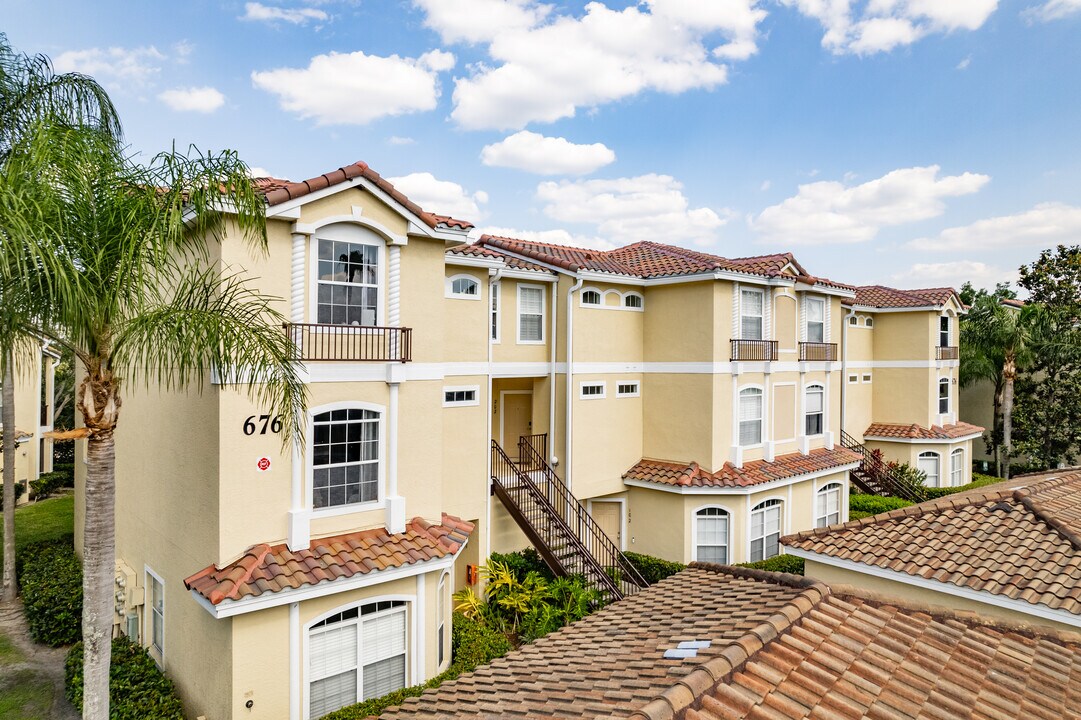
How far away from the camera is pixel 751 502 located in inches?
725

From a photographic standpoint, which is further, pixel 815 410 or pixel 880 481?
pixel 880 481

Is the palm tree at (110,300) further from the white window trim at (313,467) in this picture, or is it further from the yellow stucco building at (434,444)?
the white window trim at (313,467)

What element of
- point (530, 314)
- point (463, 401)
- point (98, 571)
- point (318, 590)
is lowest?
point (318, 590)

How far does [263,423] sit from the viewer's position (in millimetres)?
10000

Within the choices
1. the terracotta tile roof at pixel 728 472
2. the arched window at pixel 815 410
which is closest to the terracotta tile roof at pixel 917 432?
the arched window at pixel 815 410

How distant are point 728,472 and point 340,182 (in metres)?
14.0

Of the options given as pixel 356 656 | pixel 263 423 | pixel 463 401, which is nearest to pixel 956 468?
pixel 463 401

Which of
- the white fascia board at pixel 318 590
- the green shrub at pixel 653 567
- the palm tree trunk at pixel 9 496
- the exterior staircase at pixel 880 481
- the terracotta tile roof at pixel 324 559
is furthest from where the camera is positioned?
the exterior staircase at pixel 880 481

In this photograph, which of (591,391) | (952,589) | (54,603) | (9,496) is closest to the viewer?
(952,589)

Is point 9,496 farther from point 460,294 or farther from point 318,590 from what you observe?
point 460,294

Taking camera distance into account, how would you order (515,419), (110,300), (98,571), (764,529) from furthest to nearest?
(515,419) → (764,529) → (98,571) → (110,300)

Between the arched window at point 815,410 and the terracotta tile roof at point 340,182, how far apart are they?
15.3 metres

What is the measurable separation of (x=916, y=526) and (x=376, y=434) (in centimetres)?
Answer: 1069

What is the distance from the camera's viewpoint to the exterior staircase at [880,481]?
25031mm
